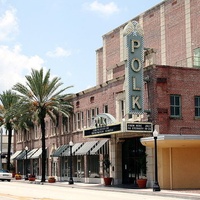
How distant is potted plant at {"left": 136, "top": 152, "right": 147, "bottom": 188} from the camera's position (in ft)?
125

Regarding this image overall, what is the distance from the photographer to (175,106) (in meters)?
39.5

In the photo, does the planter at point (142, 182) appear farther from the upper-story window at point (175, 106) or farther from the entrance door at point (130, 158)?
the upper-story window at point (175, 106)

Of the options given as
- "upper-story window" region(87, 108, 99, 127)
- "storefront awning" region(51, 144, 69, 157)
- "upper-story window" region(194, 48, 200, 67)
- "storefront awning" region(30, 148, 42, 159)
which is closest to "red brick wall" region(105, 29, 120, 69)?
"upper-story window" region(87, 108, 99, 127)

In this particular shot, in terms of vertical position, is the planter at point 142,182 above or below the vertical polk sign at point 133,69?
below

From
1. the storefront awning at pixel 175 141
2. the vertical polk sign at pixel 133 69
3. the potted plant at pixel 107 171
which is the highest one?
the vertical polk sign at pixel 133 69

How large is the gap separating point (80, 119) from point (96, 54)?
18900mm

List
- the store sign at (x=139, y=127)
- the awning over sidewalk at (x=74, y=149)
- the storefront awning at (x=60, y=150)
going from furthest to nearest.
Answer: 1. the storefront awning at (x=60, y=150)
2. the awning over sidewalk at (x=74, y=149)
3. the store sign at (x=139, y=127)

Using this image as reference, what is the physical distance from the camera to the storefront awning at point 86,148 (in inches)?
1898

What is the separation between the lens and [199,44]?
48.1 meters

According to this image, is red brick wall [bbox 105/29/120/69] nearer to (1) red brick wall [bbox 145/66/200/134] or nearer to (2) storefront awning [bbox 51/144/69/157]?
(2) storefront awning [bbox 51/144/69/157]

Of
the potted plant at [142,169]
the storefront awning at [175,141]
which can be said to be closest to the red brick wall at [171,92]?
the storefront awning at [175,141]

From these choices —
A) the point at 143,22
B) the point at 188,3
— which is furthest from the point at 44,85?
the point at 188,3

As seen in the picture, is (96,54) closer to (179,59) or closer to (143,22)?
(143,22)

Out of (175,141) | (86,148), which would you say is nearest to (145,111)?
(175,141)
